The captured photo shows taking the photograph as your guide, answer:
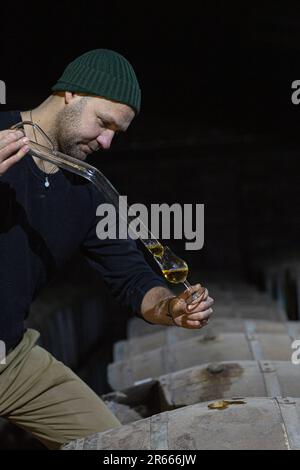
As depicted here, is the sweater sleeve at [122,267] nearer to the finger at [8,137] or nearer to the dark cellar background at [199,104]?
the finger at [8,137]

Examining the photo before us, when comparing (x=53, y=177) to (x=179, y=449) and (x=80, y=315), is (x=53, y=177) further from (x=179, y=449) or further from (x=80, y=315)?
(x=80, y=315)

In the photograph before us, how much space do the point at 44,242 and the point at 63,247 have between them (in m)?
0.10

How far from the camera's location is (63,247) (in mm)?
2662

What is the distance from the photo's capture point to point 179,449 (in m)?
2.16

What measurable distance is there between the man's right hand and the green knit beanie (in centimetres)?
42

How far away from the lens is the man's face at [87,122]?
2.39 m

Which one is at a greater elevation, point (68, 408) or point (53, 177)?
point (53, 177)

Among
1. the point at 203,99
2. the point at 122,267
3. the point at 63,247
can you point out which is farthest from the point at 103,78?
the point at 203,99

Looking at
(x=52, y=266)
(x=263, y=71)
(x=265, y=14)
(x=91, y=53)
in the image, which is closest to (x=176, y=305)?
(x=52, y=266)

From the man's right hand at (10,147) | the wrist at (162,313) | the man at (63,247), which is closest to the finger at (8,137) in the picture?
the man's right hand at (10,147)

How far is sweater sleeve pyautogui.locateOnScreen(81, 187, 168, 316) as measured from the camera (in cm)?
277

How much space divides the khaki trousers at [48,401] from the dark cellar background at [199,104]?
3.94 metres

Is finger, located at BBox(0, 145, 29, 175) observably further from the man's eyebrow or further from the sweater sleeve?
the sweater sleeve
